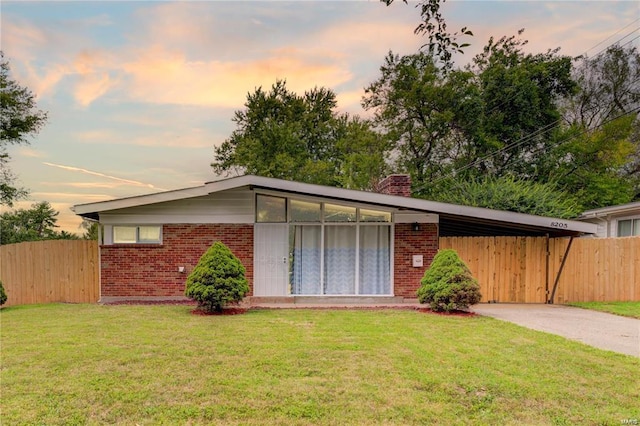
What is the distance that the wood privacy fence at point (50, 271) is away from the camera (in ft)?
34.4

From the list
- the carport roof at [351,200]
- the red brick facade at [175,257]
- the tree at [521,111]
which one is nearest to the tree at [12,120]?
the carport roof at [351,200]

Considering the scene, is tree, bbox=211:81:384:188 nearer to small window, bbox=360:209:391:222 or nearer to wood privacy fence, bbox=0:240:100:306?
small window, bbox=360:209:391:222

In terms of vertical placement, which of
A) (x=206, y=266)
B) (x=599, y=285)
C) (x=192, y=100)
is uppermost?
(x=192, y=100)

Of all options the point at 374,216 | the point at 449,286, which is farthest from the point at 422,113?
the point at 449,286

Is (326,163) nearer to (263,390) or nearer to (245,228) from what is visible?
(245,228)

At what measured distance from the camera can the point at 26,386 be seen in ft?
12.8

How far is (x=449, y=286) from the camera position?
26.1ft

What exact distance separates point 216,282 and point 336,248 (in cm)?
324

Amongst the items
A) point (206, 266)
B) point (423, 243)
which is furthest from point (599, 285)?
point (206, 266)

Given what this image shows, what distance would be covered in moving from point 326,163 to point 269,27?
1973 cm

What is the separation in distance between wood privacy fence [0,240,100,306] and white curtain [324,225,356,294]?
6.17 m

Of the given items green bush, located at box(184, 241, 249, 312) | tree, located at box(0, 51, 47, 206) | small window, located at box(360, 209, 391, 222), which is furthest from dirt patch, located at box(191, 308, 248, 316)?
tree, located at box(0, 51, 47, 206)

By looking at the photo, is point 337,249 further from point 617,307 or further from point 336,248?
point 617,307

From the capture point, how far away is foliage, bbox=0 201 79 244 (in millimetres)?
24312
